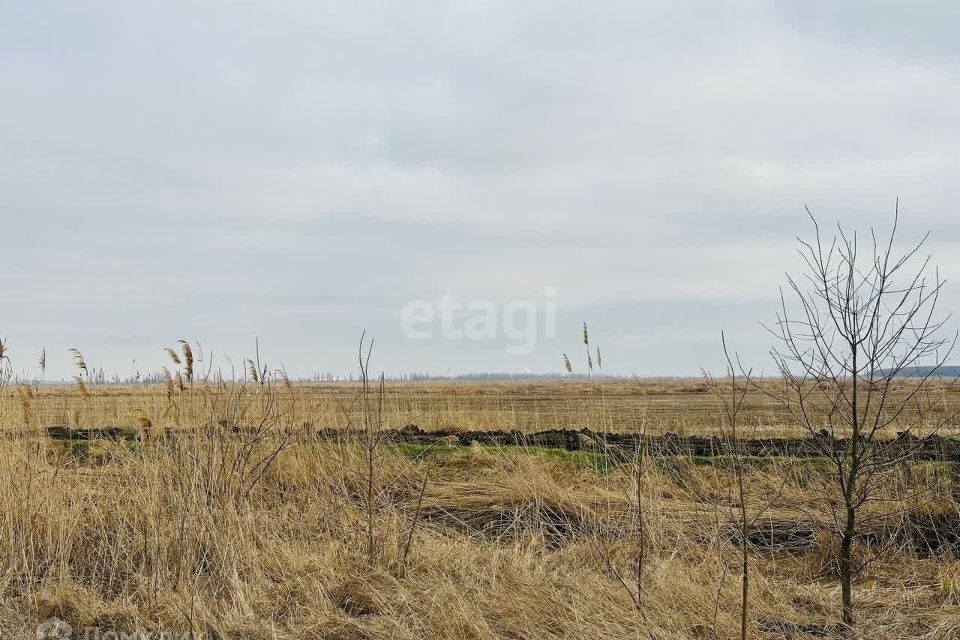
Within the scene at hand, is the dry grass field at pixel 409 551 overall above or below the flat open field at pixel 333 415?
below

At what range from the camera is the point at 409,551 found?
18.9 ft

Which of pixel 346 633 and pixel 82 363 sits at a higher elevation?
pixel 82 363

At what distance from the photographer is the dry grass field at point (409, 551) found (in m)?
4.65

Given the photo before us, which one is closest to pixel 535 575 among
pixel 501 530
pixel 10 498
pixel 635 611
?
pixel 635 611

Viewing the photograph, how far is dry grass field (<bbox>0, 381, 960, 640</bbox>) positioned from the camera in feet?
15.3

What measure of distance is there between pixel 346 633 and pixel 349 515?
2.08 metres

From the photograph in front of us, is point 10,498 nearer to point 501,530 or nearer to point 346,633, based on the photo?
point 346,633

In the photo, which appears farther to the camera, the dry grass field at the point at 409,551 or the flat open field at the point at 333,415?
the flat open field at the point at 333,415

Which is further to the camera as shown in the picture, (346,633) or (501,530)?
(501,530)

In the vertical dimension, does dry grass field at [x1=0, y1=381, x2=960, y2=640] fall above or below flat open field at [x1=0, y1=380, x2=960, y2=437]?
below

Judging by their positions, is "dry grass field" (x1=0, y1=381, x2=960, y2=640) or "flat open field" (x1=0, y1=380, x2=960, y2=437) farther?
"flat open field" (x1=0, y1=380, x2=960, y2=437)

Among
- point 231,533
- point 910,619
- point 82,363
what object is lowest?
point 910,619

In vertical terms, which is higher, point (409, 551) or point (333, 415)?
point (333, 415)

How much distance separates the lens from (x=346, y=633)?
4.64 metres
